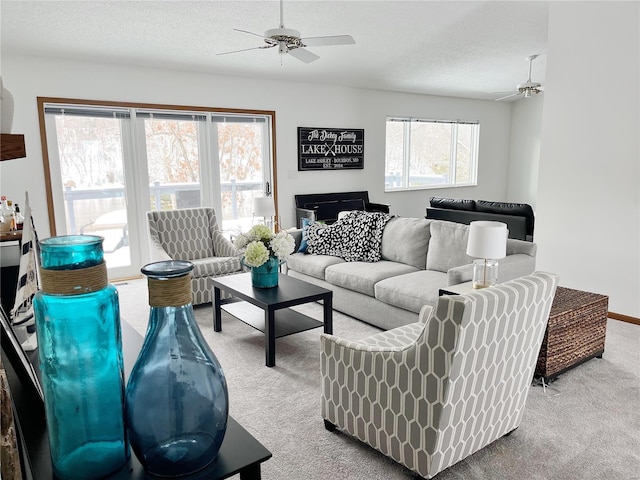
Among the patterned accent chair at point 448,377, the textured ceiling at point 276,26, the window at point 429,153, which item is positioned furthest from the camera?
the window at point 429,153

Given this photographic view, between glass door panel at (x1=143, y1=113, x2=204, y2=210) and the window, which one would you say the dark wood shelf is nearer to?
glass door panel at (x1=143, y1=113, x2=204, y2=210)

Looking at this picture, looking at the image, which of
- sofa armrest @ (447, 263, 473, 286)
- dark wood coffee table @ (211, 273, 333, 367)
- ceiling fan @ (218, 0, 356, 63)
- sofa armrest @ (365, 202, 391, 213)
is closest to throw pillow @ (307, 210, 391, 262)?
dark wood coffee table @ (211, 273, 333, 367)

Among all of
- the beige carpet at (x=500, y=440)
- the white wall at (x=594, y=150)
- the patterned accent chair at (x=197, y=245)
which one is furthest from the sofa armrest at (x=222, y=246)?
the white wall at (x=594, y=150)

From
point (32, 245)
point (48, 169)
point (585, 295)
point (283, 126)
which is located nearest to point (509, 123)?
point (283, 126)

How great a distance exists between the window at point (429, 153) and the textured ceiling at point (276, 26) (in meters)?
2.04

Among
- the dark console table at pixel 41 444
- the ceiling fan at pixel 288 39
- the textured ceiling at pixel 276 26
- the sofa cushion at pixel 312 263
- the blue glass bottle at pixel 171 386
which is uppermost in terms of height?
the textured ceiling at pixel 276 26

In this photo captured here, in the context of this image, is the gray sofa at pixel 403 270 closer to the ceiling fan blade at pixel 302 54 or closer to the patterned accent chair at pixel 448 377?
the patterned accent chair at pixel 448 377

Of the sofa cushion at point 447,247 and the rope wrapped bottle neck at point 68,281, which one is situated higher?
the rope wrapped bottle neck at point 68,281

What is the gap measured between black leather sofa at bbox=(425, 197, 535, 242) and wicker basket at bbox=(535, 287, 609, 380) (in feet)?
7.51

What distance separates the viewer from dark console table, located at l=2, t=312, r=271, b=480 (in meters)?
0.81

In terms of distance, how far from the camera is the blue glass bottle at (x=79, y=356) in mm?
684

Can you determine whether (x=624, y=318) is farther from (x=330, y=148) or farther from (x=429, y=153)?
(x=429, y=153)

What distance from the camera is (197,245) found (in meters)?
4.75

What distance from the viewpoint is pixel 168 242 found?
459cm
